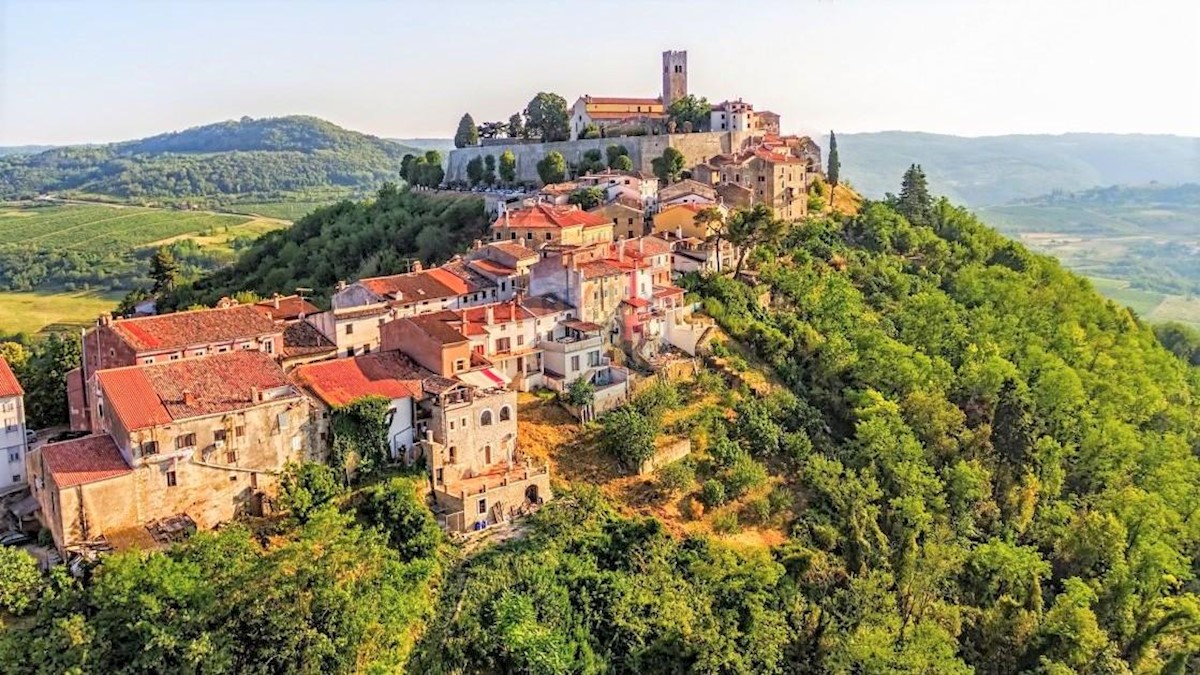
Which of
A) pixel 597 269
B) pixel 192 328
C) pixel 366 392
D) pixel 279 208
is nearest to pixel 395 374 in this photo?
pixel 366 392

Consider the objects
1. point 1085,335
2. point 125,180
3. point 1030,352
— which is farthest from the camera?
point 125,180

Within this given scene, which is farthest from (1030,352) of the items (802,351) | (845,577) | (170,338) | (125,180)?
(125,180)

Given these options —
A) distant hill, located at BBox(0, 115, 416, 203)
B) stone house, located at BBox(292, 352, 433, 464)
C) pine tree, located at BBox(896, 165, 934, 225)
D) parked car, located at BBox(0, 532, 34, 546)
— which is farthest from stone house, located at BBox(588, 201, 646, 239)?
distant hill, located at BBox(0, 115, 416, 203)

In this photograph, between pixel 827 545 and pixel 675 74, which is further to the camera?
pixel 675 74

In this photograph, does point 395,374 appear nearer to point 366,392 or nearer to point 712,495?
point 366,392

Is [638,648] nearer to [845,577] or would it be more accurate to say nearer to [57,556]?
[845,577]

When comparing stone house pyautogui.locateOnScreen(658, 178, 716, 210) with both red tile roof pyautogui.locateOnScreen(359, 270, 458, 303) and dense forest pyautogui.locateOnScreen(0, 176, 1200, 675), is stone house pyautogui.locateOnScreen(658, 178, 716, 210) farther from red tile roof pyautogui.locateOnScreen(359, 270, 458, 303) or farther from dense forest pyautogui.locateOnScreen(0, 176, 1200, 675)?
red tile roof pyautogui.locateOnScreen(359, 270, 458, 303)

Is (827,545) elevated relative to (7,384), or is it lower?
lower
